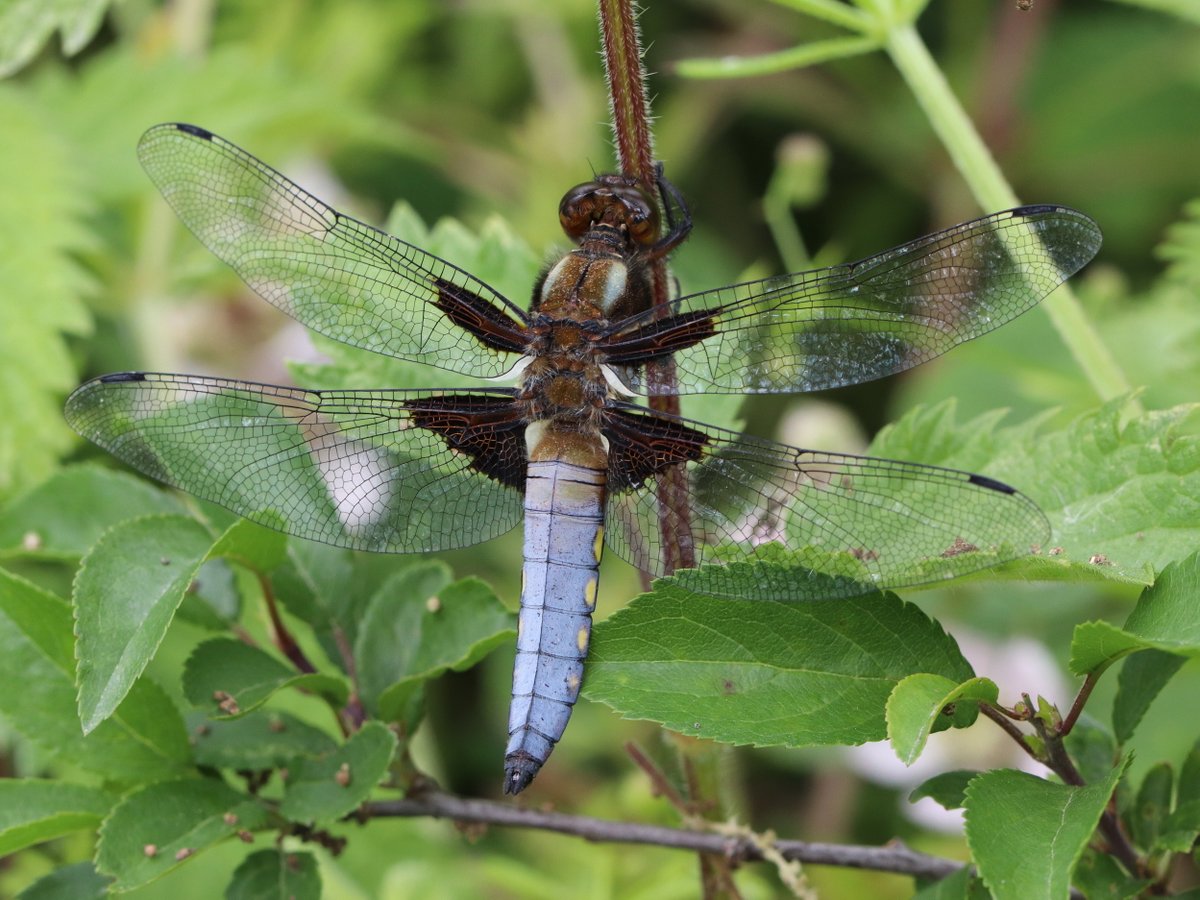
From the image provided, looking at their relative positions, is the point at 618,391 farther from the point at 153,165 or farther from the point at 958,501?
the point at 153,165

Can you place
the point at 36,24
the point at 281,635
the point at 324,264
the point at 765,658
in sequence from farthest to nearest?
the point at 36,24 → the point at 324,264 → the point at 281,635 → the point at 765,658

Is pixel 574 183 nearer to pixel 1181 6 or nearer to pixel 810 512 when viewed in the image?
pixel 1181 6

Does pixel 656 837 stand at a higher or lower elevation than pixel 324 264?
lower

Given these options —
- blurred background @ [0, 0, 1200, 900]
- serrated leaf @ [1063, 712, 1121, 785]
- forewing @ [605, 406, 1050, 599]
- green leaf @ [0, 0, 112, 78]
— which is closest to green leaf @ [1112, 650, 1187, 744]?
serrated leaf @ [1063, 712, 1121, 785]

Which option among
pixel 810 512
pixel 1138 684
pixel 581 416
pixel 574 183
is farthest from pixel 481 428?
pixel 574 183

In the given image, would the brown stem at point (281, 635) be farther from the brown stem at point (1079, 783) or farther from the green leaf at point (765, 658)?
the brown stem at point (1079, 783)

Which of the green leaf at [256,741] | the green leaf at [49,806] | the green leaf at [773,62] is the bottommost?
the green leaf at [49,806]

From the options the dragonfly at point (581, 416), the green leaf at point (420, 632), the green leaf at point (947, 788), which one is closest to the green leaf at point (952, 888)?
the green leaf at point (947, 788)
